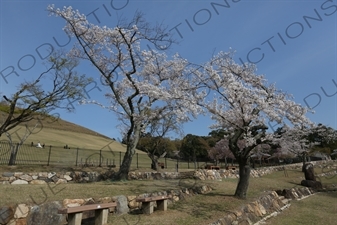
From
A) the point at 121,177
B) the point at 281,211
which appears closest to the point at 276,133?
the point at 281,211

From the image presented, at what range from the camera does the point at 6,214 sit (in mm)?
5391

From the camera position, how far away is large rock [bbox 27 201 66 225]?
542cm

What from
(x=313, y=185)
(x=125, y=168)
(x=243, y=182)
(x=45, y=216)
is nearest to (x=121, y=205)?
(x=45, y=216)

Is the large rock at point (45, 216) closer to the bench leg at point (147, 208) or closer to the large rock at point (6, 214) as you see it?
the large rock at point (6, 214)

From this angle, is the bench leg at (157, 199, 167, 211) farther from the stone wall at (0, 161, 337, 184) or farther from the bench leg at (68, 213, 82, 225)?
the stone wall at (0, 161, 337, 184)

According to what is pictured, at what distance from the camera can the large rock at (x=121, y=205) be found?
6887 millimetres

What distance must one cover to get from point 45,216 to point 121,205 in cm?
206

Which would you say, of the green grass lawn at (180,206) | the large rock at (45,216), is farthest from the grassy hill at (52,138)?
the large rock at (45,216)

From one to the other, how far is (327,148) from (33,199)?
165ft

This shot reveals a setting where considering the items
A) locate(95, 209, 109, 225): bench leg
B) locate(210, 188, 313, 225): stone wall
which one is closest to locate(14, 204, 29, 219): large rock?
locate(95, 209, 109, 225): bench leg

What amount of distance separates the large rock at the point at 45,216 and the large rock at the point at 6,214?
0.38 meters

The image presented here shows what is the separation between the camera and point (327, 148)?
147 feet

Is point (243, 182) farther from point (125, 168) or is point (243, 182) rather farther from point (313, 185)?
point (313, 185)

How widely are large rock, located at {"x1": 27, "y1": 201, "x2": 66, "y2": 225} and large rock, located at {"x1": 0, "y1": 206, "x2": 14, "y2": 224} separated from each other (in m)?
0.38
